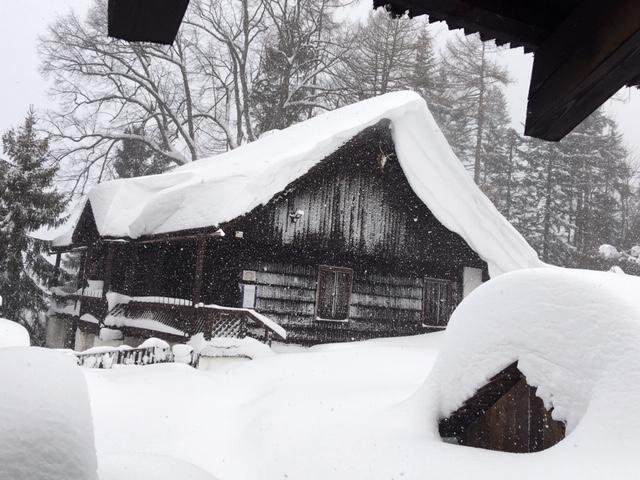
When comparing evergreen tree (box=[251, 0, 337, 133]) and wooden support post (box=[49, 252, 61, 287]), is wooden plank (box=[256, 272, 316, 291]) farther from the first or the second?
evergreen tree (box=[251, 0, 337, 133])

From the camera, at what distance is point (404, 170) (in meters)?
14.9

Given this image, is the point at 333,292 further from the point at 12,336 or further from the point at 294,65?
the point at 294,65

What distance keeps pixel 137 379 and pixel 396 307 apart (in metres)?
8.80

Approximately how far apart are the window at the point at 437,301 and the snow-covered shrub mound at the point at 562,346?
11.8 m

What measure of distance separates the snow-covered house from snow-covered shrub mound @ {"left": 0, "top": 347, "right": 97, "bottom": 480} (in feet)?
35.0

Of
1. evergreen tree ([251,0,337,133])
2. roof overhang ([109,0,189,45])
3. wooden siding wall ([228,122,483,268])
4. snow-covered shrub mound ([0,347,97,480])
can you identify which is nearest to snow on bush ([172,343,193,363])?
wooden siding wall ([228,122,483,268])

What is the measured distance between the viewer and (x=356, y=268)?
15742 millimetres

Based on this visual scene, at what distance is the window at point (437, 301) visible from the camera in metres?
16.8

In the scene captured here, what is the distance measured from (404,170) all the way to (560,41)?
41.3 ft

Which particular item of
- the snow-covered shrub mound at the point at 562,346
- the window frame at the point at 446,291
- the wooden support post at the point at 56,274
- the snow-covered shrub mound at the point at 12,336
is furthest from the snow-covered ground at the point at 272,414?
the wooden support post at the point at 56,274

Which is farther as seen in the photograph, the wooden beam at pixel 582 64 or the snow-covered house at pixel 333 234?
the snow-covered house at pixel 333 234

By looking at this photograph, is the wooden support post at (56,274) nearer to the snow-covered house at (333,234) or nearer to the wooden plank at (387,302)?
the snow-covered house at (333,234)

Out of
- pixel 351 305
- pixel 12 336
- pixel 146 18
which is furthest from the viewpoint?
pixel 351 305

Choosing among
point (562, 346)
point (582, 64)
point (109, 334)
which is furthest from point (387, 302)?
point (582, 64)
